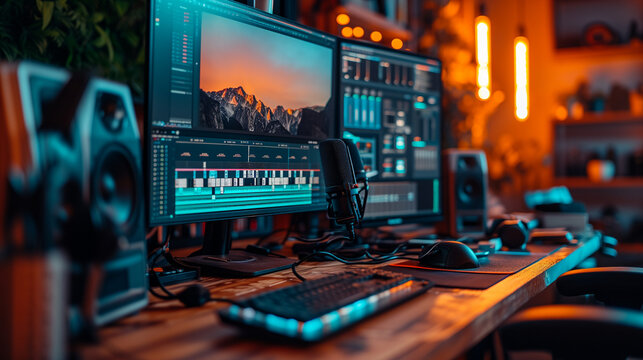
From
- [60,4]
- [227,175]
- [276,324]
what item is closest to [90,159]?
[276,324]

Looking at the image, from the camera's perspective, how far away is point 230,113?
3.48 feet

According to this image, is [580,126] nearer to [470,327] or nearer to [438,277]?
[438,277]

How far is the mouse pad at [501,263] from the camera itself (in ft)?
3.40

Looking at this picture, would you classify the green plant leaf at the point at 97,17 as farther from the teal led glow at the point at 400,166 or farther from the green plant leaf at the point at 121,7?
the teal led glow at the point at 400,166

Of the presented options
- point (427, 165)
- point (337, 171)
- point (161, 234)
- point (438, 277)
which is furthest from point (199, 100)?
point (427, 165)

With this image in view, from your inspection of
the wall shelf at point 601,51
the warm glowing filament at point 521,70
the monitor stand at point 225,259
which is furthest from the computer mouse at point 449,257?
the wall shelf at point 601,51

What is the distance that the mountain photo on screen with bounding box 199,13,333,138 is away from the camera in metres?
1.03

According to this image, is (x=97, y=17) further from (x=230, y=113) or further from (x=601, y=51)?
(x=601, y=51)

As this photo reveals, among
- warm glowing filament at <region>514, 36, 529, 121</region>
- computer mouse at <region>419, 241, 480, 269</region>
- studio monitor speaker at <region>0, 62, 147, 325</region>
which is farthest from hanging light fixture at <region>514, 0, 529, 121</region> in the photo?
studio monitor speaker at <region>0, 62, 147, 325</region>

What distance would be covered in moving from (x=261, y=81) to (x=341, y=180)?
291mm

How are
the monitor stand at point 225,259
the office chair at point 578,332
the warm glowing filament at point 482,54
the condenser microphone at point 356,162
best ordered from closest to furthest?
1. the office chair at point 578,332
2. the monitor stand at point 225,259
3. the condenser microphone at point 356,162
4. the warm glowing filament at point 482,54

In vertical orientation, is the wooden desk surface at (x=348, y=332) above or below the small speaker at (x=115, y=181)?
below

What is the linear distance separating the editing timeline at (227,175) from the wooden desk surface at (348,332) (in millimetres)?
183

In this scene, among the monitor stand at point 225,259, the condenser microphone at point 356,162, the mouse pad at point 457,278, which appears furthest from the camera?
the condenser microphone at point 356,162
